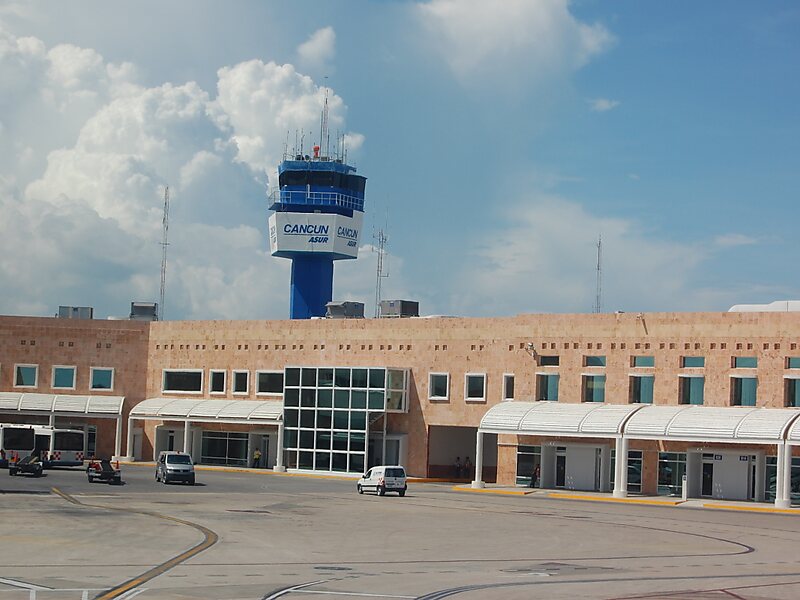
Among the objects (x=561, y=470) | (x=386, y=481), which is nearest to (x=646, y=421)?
(x=561, y=470)

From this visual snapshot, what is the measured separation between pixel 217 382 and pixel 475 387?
20.0 metres

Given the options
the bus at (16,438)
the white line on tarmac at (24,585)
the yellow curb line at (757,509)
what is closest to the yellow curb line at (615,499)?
the yellow curb line at (757,509)

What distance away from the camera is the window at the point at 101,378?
285ft

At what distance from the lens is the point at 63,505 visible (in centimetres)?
4662

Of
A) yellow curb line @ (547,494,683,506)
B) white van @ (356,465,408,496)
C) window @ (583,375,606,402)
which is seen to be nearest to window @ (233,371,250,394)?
window @ (583,375,606,402)

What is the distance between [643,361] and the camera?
6725 cm

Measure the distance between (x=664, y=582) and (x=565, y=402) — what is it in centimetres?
4192

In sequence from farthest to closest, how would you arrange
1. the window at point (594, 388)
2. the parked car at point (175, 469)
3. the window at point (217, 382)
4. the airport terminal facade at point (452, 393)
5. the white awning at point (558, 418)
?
the window at point (217, 382)
the window at point (594, 388)
the white awning at point (558, 418)
the airport terminal facade at point (452, 393)
the parked car at point (175, 469)

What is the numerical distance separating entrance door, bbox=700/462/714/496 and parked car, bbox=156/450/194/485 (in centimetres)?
2599

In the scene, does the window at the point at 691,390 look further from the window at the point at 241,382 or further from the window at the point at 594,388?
the window at the point at 241,382

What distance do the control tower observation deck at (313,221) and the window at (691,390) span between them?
50.8 m

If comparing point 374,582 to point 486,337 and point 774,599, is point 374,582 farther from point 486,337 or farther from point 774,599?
point 486,337

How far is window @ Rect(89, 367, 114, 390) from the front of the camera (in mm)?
86812

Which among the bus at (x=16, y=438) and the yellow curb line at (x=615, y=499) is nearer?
the yellow curb line at (x=615, y=499)
